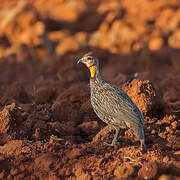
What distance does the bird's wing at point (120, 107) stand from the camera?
521cm

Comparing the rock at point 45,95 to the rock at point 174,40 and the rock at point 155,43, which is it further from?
the rock at point 174,40

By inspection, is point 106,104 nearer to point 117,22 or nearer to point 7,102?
point 7,102

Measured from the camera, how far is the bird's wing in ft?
17.1

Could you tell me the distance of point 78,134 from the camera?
6426 mm

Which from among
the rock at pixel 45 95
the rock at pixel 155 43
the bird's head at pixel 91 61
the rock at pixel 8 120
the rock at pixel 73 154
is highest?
the rock at pixel 155 43

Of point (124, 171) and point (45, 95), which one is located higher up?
point (45, 95)

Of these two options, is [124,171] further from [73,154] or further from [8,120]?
[8,120]

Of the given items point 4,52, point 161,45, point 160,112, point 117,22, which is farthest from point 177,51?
point 160,112

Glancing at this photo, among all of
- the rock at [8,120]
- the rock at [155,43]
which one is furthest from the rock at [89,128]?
the rock at [155,43]

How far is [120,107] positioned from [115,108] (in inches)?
3.0

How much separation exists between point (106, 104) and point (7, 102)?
3046mm

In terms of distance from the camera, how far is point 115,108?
5312 millimetres

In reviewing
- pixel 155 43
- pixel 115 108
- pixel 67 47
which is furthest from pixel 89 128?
pixel 155 43

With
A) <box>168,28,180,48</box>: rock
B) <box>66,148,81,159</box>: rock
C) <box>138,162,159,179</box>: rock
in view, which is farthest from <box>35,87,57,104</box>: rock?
<box>168,28,180,48</box>: rock
